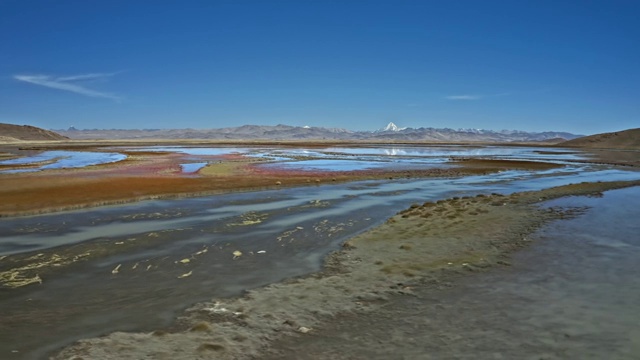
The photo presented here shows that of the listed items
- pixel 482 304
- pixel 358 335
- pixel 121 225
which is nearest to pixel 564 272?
pixel 482 304

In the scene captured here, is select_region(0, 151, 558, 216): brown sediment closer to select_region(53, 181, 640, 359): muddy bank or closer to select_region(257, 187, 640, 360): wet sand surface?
select_region(53, 181, 640, 359): muddy bank

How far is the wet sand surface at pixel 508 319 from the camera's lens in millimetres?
5324

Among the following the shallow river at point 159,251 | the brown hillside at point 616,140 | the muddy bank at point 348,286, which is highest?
the brown hillside at point 616,140

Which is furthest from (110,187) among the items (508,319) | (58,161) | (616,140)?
(616,140)

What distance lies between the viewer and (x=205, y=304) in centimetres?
703

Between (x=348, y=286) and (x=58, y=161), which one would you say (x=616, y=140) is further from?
(x=348, y=286)

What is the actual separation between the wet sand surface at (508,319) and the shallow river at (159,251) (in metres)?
2.48

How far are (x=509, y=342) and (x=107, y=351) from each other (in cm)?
477

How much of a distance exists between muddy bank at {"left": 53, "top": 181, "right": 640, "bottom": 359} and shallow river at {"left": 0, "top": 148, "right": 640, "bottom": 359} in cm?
53

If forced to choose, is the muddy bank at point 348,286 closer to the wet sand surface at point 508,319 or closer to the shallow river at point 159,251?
the wet sand surface at point 508,319

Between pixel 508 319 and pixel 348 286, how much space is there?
2.58 m

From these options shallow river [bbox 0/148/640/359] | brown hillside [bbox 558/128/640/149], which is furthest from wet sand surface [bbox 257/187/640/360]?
brown hillside [bbox 558/128/640/149]

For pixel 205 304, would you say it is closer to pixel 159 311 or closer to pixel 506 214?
pixel 159 311

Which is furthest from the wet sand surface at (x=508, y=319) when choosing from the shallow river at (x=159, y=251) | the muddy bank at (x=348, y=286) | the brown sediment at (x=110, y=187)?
the brown sediment at (x=110, y=187)
